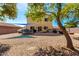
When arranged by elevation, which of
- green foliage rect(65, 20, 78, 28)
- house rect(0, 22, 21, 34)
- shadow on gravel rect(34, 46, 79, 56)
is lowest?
shadow on gravel rect(34, 46, 79, 56)

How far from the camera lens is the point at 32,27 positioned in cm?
437

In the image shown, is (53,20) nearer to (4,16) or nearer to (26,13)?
(26,13)

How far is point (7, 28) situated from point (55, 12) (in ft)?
3.28

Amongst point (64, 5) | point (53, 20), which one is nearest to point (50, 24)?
point (53, 20)

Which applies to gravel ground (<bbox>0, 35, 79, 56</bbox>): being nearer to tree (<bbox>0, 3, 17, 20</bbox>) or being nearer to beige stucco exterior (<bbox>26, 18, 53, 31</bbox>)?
beige stucco exterior (<bbox>26, 18, 53, 31</bbox>)

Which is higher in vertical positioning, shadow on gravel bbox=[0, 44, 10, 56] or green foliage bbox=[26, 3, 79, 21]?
green foliage bbox=[26, 3, 79, 21]

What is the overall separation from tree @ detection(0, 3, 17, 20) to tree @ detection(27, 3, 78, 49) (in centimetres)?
30

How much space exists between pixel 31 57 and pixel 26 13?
86 centimetres

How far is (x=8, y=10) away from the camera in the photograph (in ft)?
14.7

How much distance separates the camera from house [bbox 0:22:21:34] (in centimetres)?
435

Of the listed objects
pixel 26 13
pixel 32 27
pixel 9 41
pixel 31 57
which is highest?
pixel 26 13

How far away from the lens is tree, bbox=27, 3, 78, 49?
4.32 meters

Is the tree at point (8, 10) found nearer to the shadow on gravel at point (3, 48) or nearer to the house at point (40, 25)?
the house at point (40, 25)

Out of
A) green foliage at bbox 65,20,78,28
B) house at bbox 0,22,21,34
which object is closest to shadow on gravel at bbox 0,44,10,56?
house at bbox 0,22,21,34
